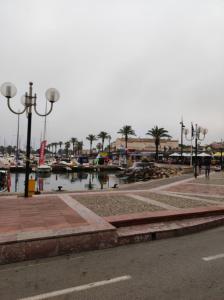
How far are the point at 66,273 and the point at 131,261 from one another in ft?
4.64

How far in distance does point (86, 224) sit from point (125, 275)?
7.99 ft

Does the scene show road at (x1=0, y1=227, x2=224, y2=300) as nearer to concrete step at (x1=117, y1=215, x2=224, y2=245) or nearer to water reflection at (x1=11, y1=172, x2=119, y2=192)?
concrete step at (x1=117, y1=215, x2=224, y2=245)

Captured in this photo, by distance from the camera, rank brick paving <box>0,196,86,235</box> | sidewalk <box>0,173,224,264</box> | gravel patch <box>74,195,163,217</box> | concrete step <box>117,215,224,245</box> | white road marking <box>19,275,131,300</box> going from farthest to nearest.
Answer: gravel patch <box>74,195,163,217</box> < concrete step <box>117,215,224,245</box> < brick paving <box>0,196,86,235</box> < sidewalk <box>0,173,224,264</box> < white road marking <box>19,275,131,300</box>

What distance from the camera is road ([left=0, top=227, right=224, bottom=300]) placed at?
3.92m

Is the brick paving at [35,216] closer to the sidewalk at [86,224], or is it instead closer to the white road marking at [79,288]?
the sidewalk at [86,224]

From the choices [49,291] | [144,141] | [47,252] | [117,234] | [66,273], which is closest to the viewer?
[49,291]

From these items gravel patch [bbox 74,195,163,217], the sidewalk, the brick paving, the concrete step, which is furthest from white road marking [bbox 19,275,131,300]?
gravel patch [bbox 74,195,163,217]

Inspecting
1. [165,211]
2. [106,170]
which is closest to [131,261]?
[165,211]

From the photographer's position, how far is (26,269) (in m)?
4.81

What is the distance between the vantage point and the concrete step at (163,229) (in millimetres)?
6535

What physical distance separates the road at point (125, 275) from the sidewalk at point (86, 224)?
29cm

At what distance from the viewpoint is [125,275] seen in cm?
453

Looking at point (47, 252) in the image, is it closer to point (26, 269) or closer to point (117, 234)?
point (26, 269)

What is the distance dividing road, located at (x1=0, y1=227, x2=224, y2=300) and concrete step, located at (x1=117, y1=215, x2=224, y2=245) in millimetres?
442
